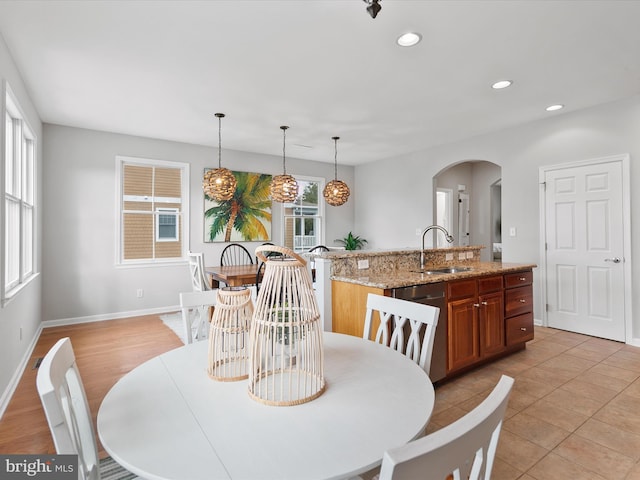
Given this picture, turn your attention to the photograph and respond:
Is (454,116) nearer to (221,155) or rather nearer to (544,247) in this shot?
(544,247)

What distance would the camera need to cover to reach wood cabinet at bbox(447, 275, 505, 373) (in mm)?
2777

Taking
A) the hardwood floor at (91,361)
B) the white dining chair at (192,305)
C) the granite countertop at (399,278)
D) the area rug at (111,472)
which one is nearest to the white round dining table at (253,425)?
the white dining chair at (192,305)

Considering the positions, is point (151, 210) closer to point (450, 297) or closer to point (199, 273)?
point (199, 273)

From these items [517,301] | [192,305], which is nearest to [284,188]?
[192,305]

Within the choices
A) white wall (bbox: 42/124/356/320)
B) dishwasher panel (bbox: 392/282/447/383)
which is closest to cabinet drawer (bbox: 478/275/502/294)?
dishwasher panel (bbox: 392/282/447/383)

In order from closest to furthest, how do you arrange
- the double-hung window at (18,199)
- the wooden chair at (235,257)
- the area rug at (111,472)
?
the area rug at (111,472) < the double-hung window at (18,199) < the wooden chair at (235,257)

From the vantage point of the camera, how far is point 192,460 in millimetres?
780

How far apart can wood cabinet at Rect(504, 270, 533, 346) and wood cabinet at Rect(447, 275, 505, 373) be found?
11 cm

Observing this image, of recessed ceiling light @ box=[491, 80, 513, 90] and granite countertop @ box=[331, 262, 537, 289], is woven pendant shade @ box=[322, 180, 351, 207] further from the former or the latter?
recessed ceiling light @ box=[491, 80, 513, 90]

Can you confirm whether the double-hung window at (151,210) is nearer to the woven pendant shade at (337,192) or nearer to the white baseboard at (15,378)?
the white baseboard at (15,378)

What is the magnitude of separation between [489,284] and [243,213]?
13.6 ft

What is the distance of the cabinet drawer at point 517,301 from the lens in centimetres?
329

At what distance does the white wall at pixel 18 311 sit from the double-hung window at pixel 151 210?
1.00 m

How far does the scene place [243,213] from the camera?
593 centimetres
